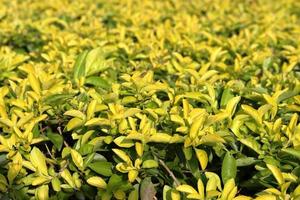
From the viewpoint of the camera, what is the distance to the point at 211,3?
16.2 feet

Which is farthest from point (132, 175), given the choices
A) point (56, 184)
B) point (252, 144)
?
point (252, 144)

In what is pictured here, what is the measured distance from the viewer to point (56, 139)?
1.97 m

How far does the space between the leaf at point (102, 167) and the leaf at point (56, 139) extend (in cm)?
20

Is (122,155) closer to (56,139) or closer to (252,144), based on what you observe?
(56,139)

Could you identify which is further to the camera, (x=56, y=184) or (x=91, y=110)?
(x=91, y=110)

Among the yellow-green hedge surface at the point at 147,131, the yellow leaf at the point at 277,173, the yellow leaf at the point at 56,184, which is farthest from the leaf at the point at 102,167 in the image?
the yellow leaf at the point at 277,173

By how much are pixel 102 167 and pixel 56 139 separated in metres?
0.27

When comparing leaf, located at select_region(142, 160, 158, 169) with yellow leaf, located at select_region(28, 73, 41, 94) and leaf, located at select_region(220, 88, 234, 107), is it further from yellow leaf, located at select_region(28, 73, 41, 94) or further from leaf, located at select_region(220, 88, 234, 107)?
yellow leaf, located at select_region(28, 73, 41, 94)

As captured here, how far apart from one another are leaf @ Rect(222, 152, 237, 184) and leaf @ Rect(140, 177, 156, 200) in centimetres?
27

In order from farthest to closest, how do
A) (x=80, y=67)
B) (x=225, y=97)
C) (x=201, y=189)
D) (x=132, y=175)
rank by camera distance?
(x=80, y=67)
(x=225, y=97)
(x=132, y=175)
(x=201, y=189)

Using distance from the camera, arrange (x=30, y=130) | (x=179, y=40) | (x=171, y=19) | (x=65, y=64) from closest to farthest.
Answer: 1. (x=30, y=130)
2. (x=65, y=64)
3. (x=179, y=40)
4. (x=171, y=19)

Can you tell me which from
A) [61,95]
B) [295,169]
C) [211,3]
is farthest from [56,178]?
[211,3]

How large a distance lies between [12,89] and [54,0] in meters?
2.60

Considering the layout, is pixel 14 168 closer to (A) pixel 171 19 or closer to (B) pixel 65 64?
(B) pixel 65 64
